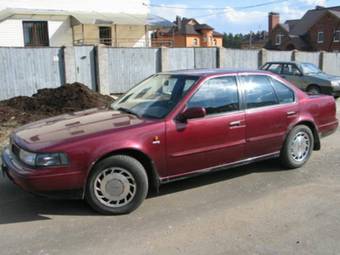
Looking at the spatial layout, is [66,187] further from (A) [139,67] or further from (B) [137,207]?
(A) [139,67]

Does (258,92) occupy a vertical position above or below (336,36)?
below

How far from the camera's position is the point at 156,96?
5496 millimetres

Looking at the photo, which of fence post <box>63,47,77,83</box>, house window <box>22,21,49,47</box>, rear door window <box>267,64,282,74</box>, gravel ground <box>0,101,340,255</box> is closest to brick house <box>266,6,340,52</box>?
house window <box>22,21,49,47</box>

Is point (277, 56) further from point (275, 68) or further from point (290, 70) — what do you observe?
point (290, 70)

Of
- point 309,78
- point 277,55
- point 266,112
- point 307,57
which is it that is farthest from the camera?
point 307,57

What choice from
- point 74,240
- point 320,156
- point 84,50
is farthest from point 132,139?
point 84,50

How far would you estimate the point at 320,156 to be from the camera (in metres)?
7.00

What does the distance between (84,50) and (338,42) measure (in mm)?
48013

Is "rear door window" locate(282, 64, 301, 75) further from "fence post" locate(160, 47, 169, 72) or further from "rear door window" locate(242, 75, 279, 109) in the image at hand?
"rear door window" locate(242, 75, 279, 109)

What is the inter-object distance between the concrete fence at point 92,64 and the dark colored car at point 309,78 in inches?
174

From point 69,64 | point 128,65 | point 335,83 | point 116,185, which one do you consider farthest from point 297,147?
point 128,65

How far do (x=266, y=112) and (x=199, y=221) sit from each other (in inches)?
80.7

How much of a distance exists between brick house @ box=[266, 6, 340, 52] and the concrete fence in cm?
4062

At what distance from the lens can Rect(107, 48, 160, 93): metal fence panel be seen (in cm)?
1791
